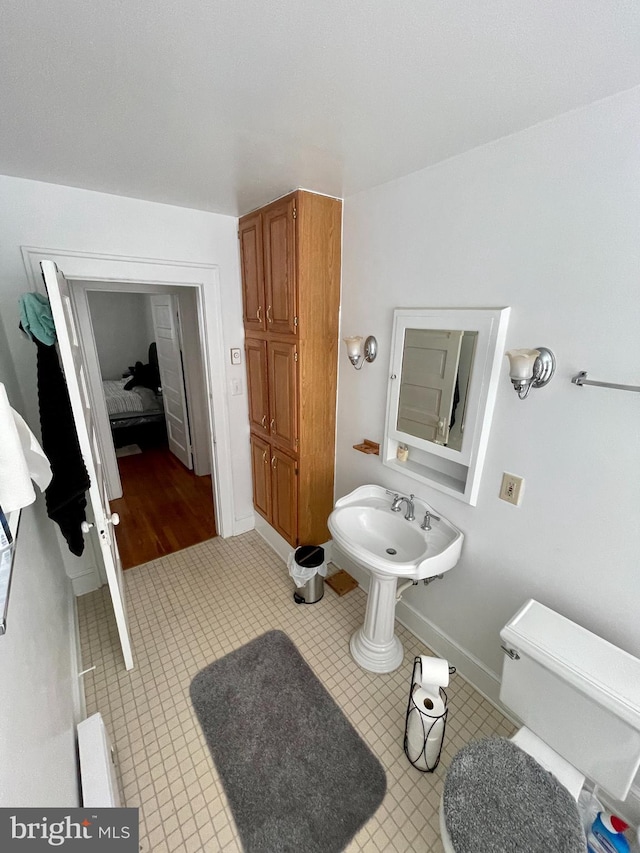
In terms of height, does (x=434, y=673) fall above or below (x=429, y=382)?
below

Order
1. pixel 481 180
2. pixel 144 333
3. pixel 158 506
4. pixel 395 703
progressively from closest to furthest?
1. pixel 481 180
2. pixel 395 703
3. pixel 158 506
4. pixel 144 333

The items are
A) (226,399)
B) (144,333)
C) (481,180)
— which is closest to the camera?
(481,180)

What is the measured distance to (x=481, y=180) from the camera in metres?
1.39

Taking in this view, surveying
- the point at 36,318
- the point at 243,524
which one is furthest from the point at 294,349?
the point at 243,524

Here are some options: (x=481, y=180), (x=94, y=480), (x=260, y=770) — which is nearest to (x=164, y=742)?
(x=260, y=770)

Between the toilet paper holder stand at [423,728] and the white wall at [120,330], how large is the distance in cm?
613

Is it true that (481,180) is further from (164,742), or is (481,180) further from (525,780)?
(164,742)

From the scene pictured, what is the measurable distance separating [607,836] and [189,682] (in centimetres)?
175

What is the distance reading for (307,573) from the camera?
2223mm

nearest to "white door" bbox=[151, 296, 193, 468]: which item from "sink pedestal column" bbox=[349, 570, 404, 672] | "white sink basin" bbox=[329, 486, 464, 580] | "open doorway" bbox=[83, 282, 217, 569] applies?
"open doorway" bbox=[83, 282, 217, 569]

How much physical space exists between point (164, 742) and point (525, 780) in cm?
145

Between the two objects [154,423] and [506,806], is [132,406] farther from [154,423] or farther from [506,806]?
[506,806]

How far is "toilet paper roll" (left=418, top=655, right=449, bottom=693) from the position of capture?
1.41m

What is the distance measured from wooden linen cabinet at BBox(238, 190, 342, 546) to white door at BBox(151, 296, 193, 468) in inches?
57.2
